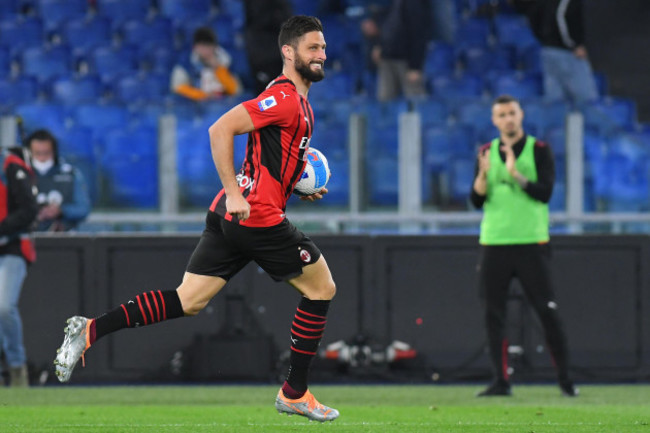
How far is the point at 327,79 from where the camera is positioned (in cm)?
1501

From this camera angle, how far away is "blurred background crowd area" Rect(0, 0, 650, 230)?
11.8 metres

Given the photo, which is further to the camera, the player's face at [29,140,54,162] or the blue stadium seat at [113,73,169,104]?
A: the blue stadium seat at [113,73,169,104]

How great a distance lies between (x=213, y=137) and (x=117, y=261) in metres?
5.37

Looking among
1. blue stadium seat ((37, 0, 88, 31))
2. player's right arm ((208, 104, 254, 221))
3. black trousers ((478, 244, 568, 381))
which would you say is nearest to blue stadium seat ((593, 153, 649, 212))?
black trousers ((478, 244, 568, 381))

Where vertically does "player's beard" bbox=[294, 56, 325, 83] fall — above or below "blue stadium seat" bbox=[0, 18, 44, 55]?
below

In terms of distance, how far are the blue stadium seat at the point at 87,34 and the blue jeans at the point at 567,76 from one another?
6191 mm

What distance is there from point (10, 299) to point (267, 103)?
4.44m

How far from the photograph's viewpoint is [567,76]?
Result: 45.4 ft

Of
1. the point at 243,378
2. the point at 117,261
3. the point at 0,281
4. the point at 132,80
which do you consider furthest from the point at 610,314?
the point at 132,80

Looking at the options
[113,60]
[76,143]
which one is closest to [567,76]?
[76,143]

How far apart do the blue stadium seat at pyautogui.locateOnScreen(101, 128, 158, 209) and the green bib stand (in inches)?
152

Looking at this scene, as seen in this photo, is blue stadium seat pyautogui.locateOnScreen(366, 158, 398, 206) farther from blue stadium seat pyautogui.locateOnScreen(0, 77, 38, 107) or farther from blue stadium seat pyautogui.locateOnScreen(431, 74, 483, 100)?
blue stadium seat pyautogui.locateOnScreen(0, 77, 38, 107)

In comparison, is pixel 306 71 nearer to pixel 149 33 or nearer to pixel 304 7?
pixel 304 7

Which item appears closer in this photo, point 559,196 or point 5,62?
point 559,196
